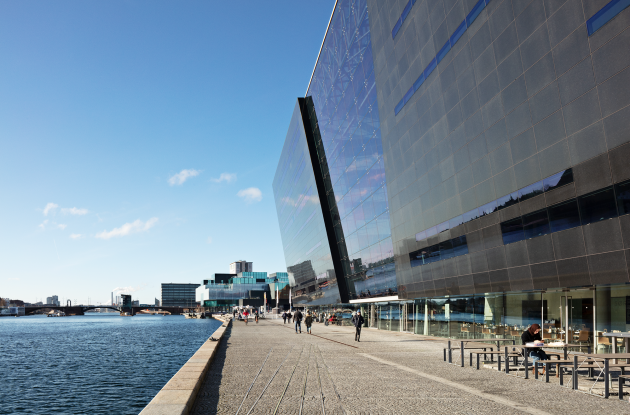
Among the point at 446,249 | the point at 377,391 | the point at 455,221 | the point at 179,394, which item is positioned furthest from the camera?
the point at 446,249

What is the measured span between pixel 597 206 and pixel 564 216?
74.3 inches

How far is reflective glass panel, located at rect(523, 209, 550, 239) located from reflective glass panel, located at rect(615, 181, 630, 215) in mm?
3907

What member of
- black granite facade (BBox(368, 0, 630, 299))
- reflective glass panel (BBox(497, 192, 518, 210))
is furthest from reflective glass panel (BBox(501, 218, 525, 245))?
reflective glass panel (BBox(497, 192, 518, 210))

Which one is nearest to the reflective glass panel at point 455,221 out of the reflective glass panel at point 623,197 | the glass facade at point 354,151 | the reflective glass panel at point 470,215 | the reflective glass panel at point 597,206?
the reflective glass panel at point 470,215

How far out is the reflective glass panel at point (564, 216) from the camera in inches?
699

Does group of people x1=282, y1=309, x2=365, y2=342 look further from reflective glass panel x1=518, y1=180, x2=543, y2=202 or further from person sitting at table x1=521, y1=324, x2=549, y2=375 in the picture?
person sitting at table x1=521, y1=324, x2=549, y2=375

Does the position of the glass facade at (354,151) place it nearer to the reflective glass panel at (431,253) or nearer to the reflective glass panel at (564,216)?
the reflective glass panel at (431,253)

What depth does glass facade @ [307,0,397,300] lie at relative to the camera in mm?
39812

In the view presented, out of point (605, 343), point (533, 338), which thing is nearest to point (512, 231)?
point (605, 343)

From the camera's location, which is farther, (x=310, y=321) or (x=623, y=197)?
(x=310, y=321)

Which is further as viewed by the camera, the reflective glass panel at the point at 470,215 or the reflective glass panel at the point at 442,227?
the reflective glass panel at the point at 442,227

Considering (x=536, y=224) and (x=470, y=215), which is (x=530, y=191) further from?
(x=470, y=215)

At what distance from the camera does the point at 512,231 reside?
72.5ft

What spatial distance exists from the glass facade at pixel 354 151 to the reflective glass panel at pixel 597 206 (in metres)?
21.3
